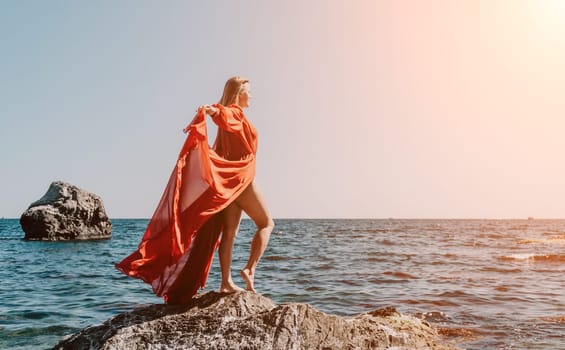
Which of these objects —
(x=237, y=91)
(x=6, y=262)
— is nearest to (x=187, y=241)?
(x=237, y=91)

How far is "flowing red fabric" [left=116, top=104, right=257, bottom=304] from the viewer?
512 centimetres

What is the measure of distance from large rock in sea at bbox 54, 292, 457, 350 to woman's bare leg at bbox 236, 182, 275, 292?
1.15ft

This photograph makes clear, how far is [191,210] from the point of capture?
17.0 feet

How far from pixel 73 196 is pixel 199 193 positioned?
112 ft

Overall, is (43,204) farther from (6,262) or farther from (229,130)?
(229,130)

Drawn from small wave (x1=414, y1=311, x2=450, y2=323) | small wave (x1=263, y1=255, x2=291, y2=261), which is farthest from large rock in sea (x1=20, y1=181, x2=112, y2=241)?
small wave (x1=414, y1=311, x2=450, y2=323)

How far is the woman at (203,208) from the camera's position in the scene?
5.14 metres

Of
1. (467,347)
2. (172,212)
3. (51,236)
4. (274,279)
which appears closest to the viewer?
(172,212)

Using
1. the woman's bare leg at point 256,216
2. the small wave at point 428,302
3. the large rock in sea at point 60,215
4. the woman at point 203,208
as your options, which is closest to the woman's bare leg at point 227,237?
the woman at point 203,208

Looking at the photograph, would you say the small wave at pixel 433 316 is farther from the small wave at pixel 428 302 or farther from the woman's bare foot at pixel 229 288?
the woman's bare foot at pixel 229 288

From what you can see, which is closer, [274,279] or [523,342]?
[523,342]

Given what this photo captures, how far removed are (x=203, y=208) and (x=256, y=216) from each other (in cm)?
70

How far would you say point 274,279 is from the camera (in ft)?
47.8

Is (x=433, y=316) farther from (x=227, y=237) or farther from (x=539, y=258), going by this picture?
(x=539, y=258)
